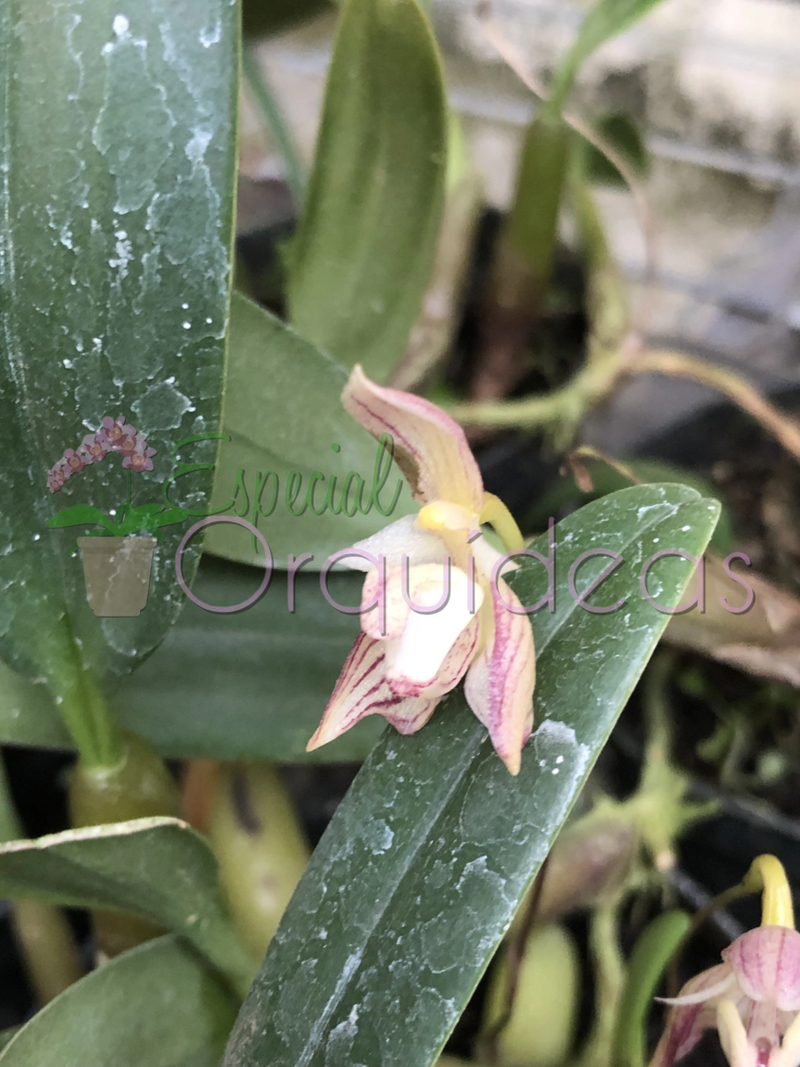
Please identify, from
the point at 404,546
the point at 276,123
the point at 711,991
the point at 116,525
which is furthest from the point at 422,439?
the point at 276,123

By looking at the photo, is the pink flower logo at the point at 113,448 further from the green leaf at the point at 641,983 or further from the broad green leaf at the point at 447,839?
the green leaf at the point at 641,983

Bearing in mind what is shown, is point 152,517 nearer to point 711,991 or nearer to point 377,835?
point 377,835

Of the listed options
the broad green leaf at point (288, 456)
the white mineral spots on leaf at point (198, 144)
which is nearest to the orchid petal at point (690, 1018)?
the broad green leaf at point (288, 456)

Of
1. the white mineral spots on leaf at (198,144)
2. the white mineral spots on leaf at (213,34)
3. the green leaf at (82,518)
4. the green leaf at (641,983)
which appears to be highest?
the white mineral spots on leaf at (213,34)

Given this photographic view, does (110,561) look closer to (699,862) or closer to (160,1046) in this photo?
(160,1046)

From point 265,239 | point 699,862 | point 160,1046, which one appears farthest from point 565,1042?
point 265,239

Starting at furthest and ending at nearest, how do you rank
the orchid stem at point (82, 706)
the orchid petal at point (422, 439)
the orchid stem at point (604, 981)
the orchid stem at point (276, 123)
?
the orchid stem at point (276, 123), the orchid stem at point (604, 981), the orchid stem at point (82, 706), the orchid petal at point (422, 439)

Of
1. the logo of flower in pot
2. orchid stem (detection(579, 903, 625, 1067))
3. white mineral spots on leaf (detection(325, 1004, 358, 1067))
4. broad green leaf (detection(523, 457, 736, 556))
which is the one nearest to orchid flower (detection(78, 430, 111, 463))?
the logo of flower in pot
